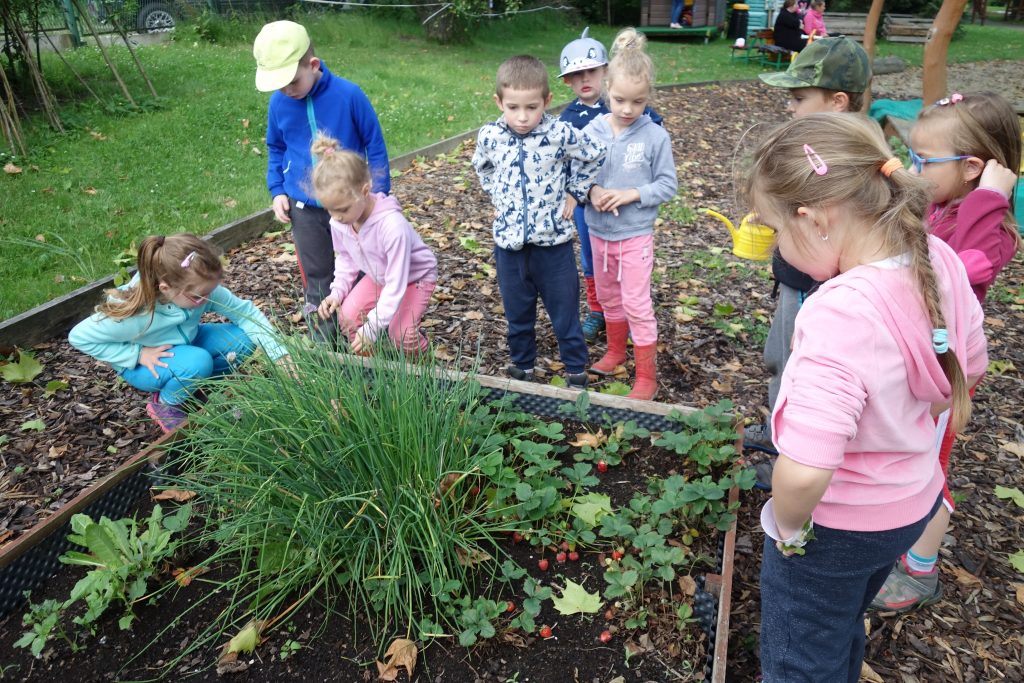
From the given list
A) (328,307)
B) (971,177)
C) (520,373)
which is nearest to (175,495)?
(328,307)

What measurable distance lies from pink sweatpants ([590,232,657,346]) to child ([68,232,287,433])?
1.67 meters

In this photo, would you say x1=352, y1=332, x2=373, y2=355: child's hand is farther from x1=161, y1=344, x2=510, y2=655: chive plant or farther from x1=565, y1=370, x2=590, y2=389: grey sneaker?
x1=565, y1=370, x2=590, y2=389: grey sneaker

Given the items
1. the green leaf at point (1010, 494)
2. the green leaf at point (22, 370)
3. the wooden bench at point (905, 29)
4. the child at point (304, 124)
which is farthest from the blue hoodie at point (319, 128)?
the wooden bench at point (905, 29)

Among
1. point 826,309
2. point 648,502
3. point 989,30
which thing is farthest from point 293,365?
point 989,30

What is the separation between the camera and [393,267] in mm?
3172

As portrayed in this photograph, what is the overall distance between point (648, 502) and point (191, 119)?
299 inches

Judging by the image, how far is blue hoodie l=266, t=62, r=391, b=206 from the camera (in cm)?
363

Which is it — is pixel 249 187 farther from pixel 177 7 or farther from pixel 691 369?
pixel 177 7

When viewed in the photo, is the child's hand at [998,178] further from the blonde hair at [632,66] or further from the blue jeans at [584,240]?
the blue jeans at [584,240]

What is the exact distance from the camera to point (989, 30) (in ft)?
78.1

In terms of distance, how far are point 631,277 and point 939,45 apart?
6.11 meters

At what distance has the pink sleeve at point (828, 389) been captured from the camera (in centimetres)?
129

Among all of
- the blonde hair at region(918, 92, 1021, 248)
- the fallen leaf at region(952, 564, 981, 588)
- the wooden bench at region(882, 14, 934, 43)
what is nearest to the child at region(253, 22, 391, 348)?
the blonde hair at region(918, 92, 1021, 248)

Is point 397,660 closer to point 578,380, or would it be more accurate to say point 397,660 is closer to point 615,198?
point 578,380
